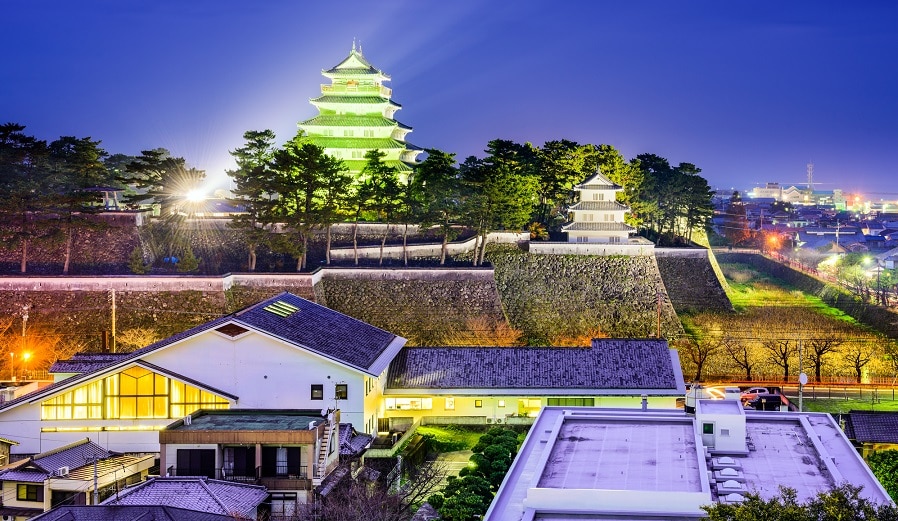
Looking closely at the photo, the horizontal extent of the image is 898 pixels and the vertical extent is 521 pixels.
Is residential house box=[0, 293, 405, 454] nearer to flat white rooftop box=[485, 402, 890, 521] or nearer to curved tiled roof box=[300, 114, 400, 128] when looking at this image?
flat white rooftop box=[485, 402, 890, 521]

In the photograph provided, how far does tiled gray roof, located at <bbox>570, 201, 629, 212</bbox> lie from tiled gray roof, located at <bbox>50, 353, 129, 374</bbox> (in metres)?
30.7

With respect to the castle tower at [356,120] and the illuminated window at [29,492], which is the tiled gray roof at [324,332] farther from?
the castle tower at [356,120]

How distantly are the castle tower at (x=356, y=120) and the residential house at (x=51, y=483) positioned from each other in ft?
125

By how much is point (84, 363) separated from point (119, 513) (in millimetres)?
13368

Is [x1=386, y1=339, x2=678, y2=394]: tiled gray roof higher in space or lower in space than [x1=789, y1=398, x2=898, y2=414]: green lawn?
higher

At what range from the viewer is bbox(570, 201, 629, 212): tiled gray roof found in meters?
61.8

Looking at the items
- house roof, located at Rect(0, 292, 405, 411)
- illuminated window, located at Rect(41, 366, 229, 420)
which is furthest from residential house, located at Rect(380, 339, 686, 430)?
illuminated window, located at Rect(41, 366, 229, 420)

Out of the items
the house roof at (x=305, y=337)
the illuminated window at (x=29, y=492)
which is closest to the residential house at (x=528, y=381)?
the house roof at (x=305, y=337)

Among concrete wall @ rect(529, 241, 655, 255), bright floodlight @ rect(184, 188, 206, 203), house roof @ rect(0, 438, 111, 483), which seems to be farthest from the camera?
concrete wall @ rect(529, 241, 655, 255)

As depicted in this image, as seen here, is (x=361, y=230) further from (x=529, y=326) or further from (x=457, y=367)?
(x=457, y=367)

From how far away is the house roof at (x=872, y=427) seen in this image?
1218 inches

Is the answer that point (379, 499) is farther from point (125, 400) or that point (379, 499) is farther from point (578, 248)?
point (578, 248)

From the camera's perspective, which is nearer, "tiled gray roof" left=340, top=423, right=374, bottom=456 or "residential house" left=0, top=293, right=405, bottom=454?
"tiled gray roof" left=340, top=423, right=374, bottom=456

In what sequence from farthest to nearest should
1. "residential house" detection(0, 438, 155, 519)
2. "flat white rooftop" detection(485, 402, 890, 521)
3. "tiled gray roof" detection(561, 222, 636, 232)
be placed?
"tiled gray roof" detection(561, 222, 636, 232)
"residential house" detection(0, 438, 155, 519)
"flat white rooftop" detection(485, 402, 890, 521)
